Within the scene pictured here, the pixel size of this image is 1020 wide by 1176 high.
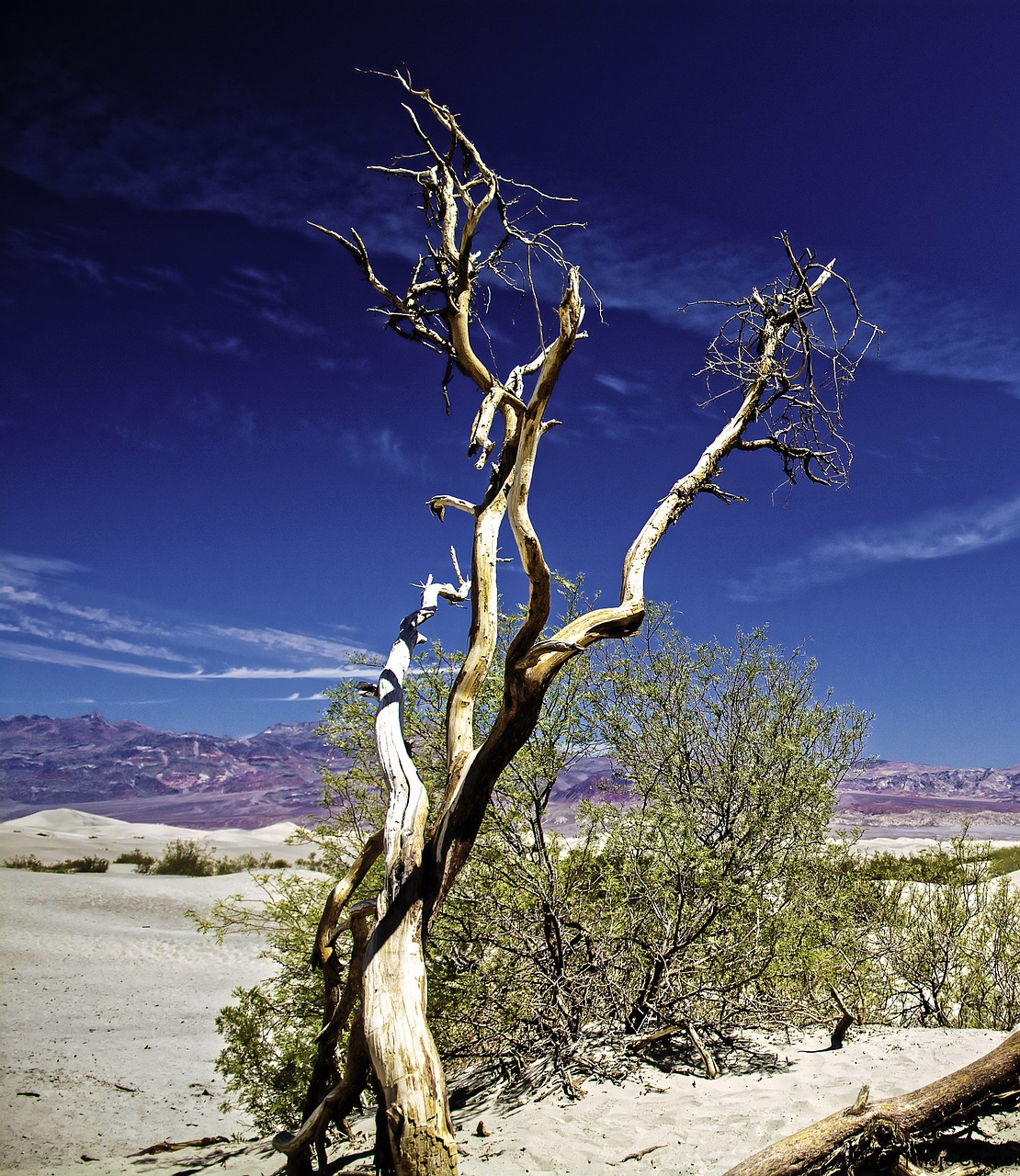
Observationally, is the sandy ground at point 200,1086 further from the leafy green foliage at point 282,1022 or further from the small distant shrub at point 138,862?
the small distant shrub at point 138,862

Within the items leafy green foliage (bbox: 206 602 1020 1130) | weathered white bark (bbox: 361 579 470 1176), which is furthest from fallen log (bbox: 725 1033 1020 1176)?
leafy green foliage (bbox: 206 602 1020 1130)

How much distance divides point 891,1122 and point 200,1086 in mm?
8464

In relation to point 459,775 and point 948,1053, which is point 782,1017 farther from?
point 459,775

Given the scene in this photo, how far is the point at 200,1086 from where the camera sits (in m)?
8.63

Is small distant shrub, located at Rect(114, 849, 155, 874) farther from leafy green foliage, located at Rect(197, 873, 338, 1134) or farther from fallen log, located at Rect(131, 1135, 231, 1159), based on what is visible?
leafy green foliage, located at Rect(197, 873, 338, 1134)

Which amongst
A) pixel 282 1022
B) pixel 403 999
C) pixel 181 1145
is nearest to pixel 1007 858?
pixel 282 1022

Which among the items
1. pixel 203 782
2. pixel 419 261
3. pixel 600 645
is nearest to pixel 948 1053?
pixel 600 645

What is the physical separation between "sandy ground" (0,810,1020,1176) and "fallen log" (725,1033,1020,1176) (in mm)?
292

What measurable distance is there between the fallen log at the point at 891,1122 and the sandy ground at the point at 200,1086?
0.96ft

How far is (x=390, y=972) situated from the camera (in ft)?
10.1

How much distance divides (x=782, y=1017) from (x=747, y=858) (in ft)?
5.74

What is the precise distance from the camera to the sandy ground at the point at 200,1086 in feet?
14.9

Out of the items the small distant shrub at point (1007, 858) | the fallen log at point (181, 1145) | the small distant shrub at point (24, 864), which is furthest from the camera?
the small distant shrub at point (24, 864)

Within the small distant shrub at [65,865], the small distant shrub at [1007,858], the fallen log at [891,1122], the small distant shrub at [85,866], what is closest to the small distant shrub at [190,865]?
the small distant shrub at [85,866]
